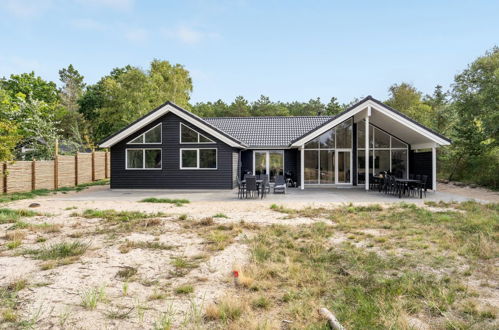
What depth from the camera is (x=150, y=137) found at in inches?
628

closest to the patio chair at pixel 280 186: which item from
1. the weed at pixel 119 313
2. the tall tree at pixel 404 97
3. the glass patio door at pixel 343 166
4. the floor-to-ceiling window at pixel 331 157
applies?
the floor-to-ceiling window at pixel 331 157

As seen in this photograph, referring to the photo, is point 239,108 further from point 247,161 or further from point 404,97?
point 247,161

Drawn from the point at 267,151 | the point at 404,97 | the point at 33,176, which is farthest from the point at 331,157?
the point at 404,97

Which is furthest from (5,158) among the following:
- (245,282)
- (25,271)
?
(245,282)

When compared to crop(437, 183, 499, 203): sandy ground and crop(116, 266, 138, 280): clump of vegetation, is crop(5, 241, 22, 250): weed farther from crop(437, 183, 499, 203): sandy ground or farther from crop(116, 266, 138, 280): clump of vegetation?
crop(437, 183, 499, 203): sandy ground

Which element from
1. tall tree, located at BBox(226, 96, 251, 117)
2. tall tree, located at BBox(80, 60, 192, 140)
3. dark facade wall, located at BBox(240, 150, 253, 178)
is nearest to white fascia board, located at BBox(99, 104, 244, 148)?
dark facade wall, located at BBox(240, 150, 253, 178)

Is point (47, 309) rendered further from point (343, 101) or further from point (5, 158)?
point (343, 101)

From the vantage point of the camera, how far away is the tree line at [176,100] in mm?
17078

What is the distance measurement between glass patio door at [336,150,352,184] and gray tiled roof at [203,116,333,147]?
7.70 ft

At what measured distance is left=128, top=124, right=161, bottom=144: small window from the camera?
626 inches

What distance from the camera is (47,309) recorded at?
134 inches

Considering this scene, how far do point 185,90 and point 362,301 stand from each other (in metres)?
42.0

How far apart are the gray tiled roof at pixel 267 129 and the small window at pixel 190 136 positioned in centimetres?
355

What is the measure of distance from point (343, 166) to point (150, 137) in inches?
424
